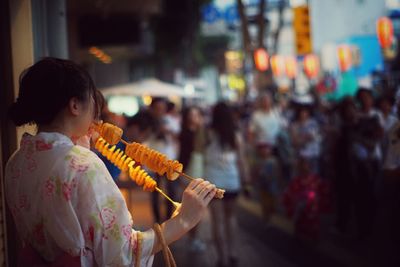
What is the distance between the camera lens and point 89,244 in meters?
2.29

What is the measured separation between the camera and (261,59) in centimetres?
2197

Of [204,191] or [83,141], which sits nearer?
[204,191]

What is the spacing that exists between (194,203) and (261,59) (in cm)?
1984

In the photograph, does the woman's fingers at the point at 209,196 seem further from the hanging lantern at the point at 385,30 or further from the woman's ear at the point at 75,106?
the hanging lantern at the point at 385,30

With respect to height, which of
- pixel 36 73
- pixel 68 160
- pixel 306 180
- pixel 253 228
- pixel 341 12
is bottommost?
pixel 253 228

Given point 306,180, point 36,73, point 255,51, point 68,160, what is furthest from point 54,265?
point 255,51

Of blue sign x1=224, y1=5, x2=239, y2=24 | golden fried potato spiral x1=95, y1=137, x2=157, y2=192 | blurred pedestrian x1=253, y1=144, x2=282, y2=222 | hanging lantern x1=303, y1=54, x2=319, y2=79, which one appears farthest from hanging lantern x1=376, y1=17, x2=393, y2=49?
golden fried potato spiral x1=95, y1=137, x2=157, y2=192

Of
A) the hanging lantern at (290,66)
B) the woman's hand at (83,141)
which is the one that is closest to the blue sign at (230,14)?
the hanging lantern at (290,66)

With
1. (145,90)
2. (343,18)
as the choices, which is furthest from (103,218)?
(343,18)

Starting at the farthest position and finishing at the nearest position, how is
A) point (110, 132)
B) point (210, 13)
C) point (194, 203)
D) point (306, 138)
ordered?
point (210, 13) < point (306, 138) < point (110, 132) < point (194, 203)

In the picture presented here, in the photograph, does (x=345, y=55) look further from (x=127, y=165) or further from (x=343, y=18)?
(x=127, y=165)

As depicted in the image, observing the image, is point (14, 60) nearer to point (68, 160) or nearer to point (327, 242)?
point (68, 160)

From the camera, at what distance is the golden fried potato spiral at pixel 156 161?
2.54 metres

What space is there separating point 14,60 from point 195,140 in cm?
438
